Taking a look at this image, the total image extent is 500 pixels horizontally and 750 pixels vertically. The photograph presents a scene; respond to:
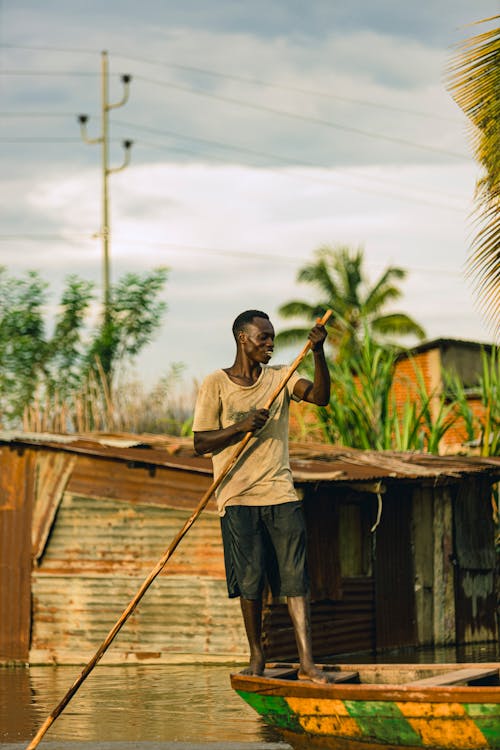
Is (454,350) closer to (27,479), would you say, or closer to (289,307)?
(289,307)

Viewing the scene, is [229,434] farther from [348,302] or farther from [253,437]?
[348,302]

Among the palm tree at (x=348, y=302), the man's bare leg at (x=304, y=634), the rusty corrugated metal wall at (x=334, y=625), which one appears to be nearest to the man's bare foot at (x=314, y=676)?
the man's bare leg at (x=304, y=634)

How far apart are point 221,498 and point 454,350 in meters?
24.8

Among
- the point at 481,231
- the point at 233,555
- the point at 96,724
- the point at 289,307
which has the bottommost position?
the point at 96,724

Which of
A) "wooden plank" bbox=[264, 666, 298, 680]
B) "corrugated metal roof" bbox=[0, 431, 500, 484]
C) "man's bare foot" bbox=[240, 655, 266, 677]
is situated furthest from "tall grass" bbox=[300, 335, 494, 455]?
"man's bare foot" bbox=[240, 655, 266, 677]

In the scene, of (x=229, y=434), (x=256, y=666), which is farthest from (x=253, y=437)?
(x=256, y=666)

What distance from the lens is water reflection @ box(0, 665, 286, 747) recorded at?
833 centimetres

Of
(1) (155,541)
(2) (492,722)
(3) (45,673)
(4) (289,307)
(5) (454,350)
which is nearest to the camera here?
(2) (492,722)

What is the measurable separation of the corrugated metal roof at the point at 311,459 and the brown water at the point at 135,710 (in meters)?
1.96

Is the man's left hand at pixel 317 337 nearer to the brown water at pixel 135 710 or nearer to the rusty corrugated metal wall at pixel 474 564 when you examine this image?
the brown water at pixel 135 710

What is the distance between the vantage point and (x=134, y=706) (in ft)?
32.1

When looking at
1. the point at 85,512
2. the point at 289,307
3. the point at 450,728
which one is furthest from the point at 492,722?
the point at 289,307

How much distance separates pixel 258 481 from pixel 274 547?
0.39m

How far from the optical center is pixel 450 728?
6996 mm
